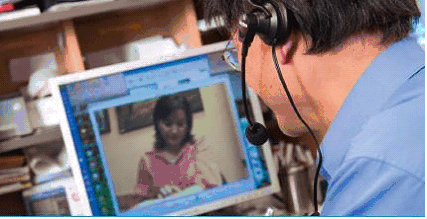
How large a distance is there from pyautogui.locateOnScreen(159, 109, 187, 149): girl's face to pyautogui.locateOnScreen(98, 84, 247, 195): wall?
4 centimetres

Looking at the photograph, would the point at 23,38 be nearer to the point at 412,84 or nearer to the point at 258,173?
the point at 258,173

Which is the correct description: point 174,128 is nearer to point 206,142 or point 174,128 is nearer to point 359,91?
point 206,142

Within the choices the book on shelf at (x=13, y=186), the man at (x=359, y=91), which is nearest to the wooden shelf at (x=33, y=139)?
the book on shelf at (x=13, y=186)

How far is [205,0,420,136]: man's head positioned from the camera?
0.78 meters

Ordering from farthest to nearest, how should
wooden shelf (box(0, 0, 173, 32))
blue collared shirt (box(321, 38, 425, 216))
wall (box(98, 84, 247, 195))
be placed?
wall (box(98, 84, 247, 195)), wooden shelf (box(0, 0, 173, 32)), blue collared shirt (box(321, 38, 425, 216))

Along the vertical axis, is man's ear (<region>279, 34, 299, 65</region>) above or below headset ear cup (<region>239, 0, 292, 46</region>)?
below

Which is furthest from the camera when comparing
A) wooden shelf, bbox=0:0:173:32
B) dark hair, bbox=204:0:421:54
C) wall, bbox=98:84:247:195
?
wall, bbox=98:84:247:195

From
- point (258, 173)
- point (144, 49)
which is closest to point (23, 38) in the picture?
point (144, 49)

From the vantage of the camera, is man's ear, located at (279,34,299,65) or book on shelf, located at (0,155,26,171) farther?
book on shelf, located at (0,155,26,171)

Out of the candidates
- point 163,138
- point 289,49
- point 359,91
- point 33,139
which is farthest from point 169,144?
point 359,91

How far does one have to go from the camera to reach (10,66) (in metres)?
1.88

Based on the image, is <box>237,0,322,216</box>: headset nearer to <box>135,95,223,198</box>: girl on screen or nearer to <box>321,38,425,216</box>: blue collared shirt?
<box>321,38,425,216</box>: blue collared shirt

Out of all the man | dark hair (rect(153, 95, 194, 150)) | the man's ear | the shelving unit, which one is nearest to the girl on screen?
dark hair (rect(153, 95, 194, 150))

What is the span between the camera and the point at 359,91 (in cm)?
74
